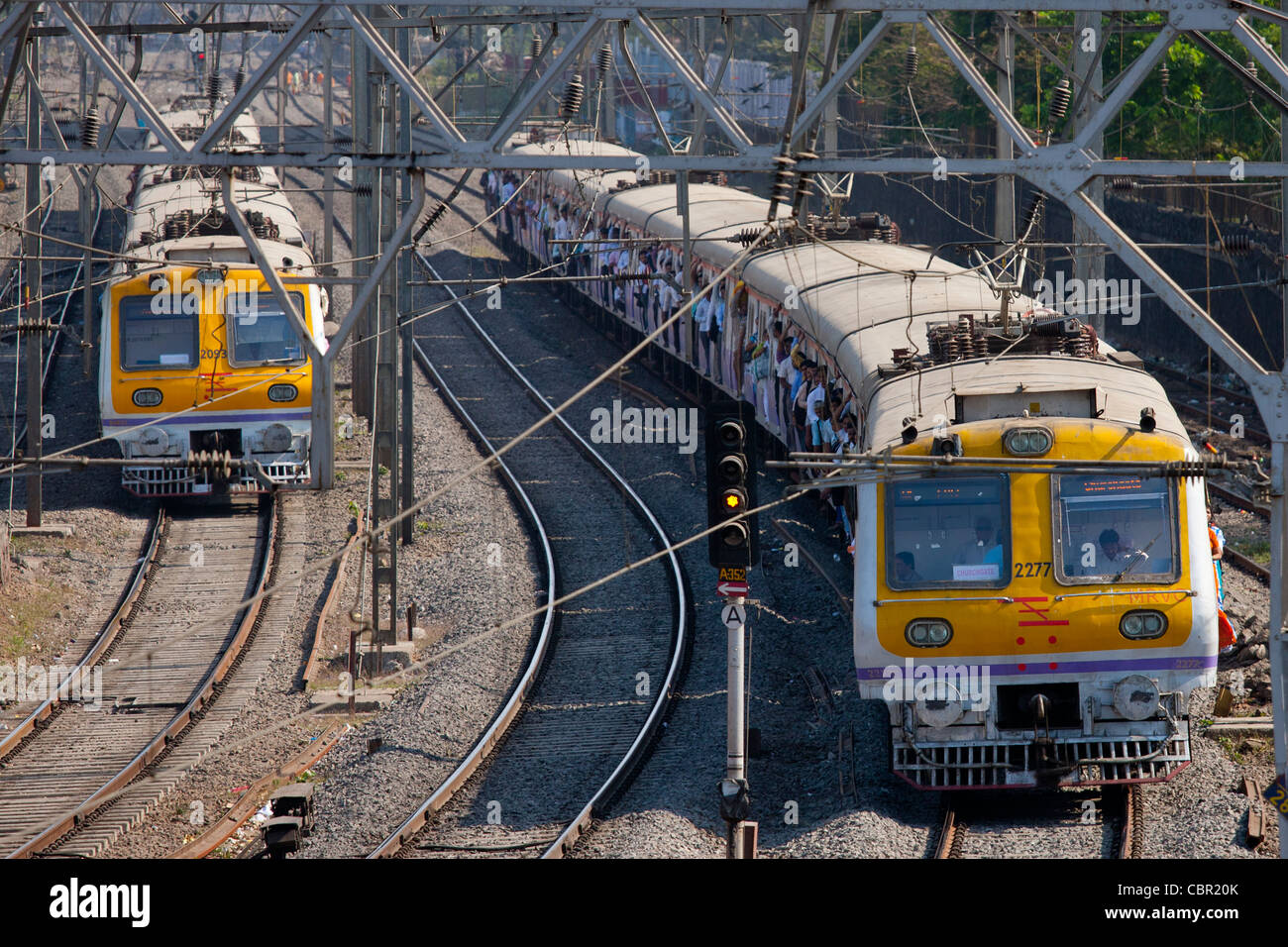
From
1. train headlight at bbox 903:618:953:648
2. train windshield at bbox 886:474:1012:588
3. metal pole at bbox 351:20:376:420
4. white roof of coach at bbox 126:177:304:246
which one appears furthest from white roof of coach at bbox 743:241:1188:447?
white roof of coach at bbox 126:177:304:246

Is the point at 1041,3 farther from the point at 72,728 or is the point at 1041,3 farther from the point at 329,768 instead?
the point at 72,728

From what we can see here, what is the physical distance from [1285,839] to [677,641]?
6.76 metres

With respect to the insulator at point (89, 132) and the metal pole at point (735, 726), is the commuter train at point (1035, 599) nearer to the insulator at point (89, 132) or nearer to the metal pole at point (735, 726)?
the metal pole at point (735, 726)

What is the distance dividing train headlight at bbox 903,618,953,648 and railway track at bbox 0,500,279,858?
18.0ft

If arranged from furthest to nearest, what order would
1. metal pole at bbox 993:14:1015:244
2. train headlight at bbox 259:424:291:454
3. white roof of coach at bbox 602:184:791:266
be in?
white roof of coach at bbox 602:184:791:266, metal pole at bbox 993:14:1015:244, train headlight at bbox 259:424:291:454

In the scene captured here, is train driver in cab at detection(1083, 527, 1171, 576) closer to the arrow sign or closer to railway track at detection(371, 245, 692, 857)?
the arrow sign

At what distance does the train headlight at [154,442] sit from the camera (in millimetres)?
17984

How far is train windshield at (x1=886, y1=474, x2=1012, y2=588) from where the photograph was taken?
1019 centimetres

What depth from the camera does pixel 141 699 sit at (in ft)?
44.3

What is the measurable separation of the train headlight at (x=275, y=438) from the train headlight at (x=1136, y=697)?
1110 cm

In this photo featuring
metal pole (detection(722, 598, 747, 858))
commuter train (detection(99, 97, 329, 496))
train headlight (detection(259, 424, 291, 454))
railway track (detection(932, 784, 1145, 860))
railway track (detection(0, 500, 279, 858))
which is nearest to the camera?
metal pole (detection(722, 598, 747, 858))

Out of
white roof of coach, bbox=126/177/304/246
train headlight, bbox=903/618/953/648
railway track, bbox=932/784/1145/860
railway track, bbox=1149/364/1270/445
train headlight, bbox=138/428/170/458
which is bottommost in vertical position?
railway track, bbox=932/784/1145/860

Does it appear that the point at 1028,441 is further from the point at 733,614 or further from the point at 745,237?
the point at 745,237

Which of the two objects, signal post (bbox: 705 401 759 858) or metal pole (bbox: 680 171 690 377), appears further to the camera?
metal pole (bbox: 680 171 690 377)
